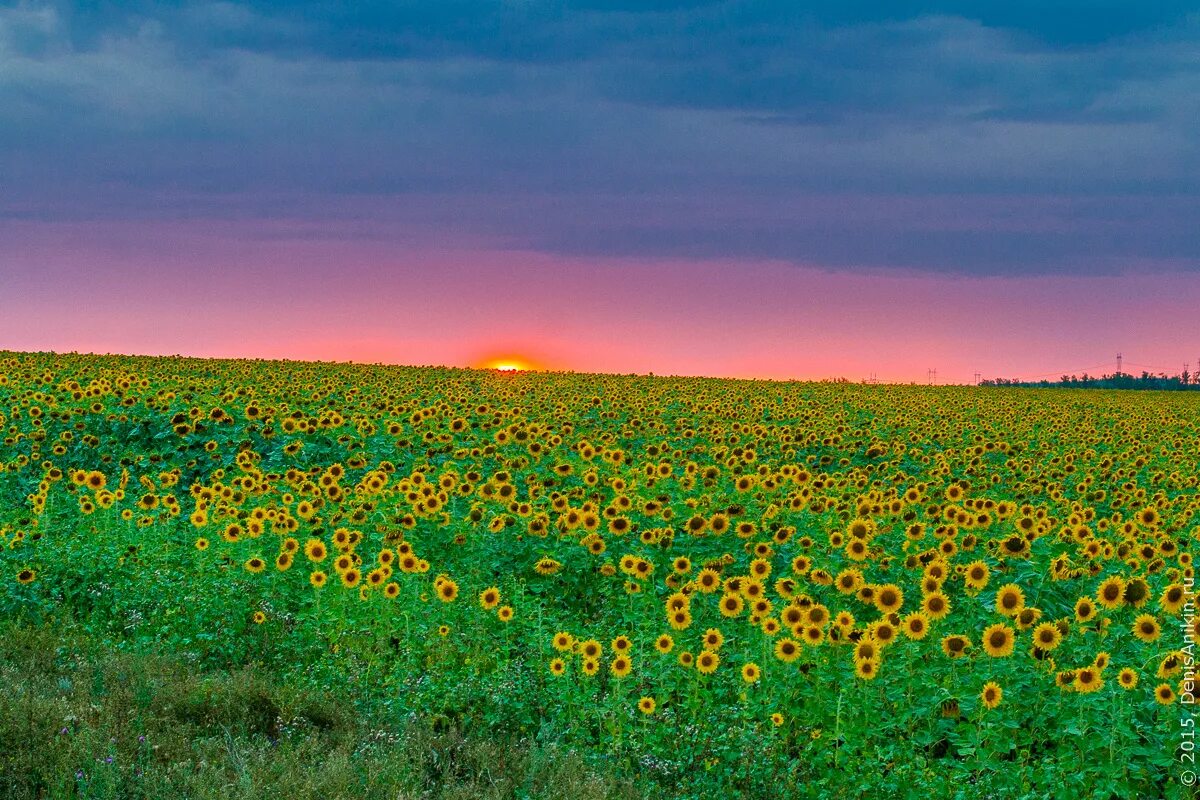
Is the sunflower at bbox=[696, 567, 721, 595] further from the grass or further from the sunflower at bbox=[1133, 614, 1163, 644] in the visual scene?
the sunflower at bbox=[1133, 614, 1163, 644]

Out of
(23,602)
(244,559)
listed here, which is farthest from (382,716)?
(23,602)

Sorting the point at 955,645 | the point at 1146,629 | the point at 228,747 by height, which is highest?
the point at 1146,629

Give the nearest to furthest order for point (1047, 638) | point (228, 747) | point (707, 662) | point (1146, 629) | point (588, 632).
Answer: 1. point (228, 747)
2. point (1047, 638)
3. point (707, 662)
4. point (1146, 629)
5. point (588, 632)

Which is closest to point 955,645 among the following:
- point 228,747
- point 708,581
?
point 708,581

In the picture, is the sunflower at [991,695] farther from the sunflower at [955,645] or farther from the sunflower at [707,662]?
the sunflower at [707,662]

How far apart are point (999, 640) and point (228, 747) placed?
5.23 m

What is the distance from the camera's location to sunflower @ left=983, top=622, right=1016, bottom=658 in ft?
23.3

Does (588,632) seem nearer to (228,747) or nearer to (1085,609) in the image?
(228,747)

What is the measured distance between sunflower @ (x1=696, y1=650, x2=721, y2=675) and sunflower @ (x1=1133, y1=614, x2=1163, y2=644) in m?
3.08

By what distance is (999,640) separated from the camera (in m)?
7.15

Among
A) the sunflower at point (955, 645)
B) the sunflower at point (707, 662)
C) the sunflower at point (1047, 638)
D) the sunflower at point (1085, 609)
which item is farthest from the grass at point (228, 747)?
the sunflower at point (1085, 609)

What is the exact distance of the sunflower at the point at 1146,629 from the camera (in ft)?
24.5

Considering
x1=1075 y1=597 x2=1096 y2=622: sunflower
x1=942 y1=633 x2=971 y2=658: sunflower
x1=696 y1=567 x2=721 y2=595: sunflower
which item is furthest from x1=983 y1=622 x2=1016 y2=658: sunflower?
x1=696 y1=567 x2=721 y2=595: sunflower

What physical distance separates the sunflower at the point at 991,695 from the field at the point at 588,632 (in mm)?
18
